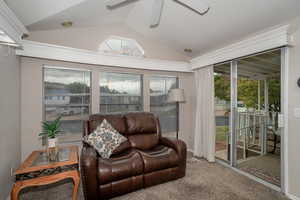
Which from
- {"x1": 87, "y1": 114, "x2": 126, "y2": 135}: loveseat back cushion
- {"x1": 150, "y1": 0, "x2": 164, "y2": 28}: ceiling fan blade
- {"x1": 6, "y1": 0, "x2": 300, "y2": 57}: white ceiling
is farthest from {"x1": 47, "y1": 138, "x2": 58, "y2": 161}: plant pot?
{"x1": 150, "y1": 0, "x2": 164, "y2": 28}: ceiling fan blade

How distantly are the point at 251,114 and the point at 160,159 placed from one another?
2.01 metres

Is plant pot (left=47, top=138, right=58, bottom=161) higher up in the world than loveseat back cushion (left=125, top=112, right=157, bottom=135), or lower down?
lower down

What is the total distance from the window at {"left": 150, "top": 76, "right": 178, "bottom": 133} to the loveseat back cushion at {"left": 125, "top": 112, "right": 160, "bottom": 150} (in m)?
0.80

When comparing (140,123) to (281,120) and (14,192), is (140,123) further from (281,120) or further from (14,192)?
(281,120)

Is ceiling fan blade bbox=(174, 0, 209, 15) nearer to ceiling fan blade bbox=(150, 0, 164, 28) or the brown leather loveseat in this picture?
ceiling fan blade bbox=(150, 0, 164, 28)

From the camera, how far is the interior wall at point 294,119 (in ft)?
6.50

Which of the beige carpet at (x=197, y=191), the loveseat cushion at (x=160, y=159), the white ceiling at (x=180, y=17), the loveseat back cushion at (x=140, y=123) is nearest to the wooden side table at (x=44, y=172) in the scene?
the beige carpet at (x=197, y=191)

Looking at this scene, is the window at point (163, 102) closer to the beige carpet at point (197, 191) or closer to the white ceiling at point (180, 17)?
the white ceiling at point (180, 17)

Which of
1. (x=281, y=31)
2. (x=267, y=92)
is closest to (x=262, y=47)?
(x=281, y=31)

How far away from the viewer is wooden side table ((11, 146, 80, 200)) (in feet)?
5.17

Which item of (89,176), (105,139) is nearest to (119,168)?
(89,176)

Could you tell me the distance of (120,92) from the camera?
3367 mm

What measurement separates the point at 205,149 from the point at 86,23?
3555 mm

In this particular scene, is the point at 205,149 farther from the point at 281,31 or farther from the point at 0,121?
the point at 0,121
